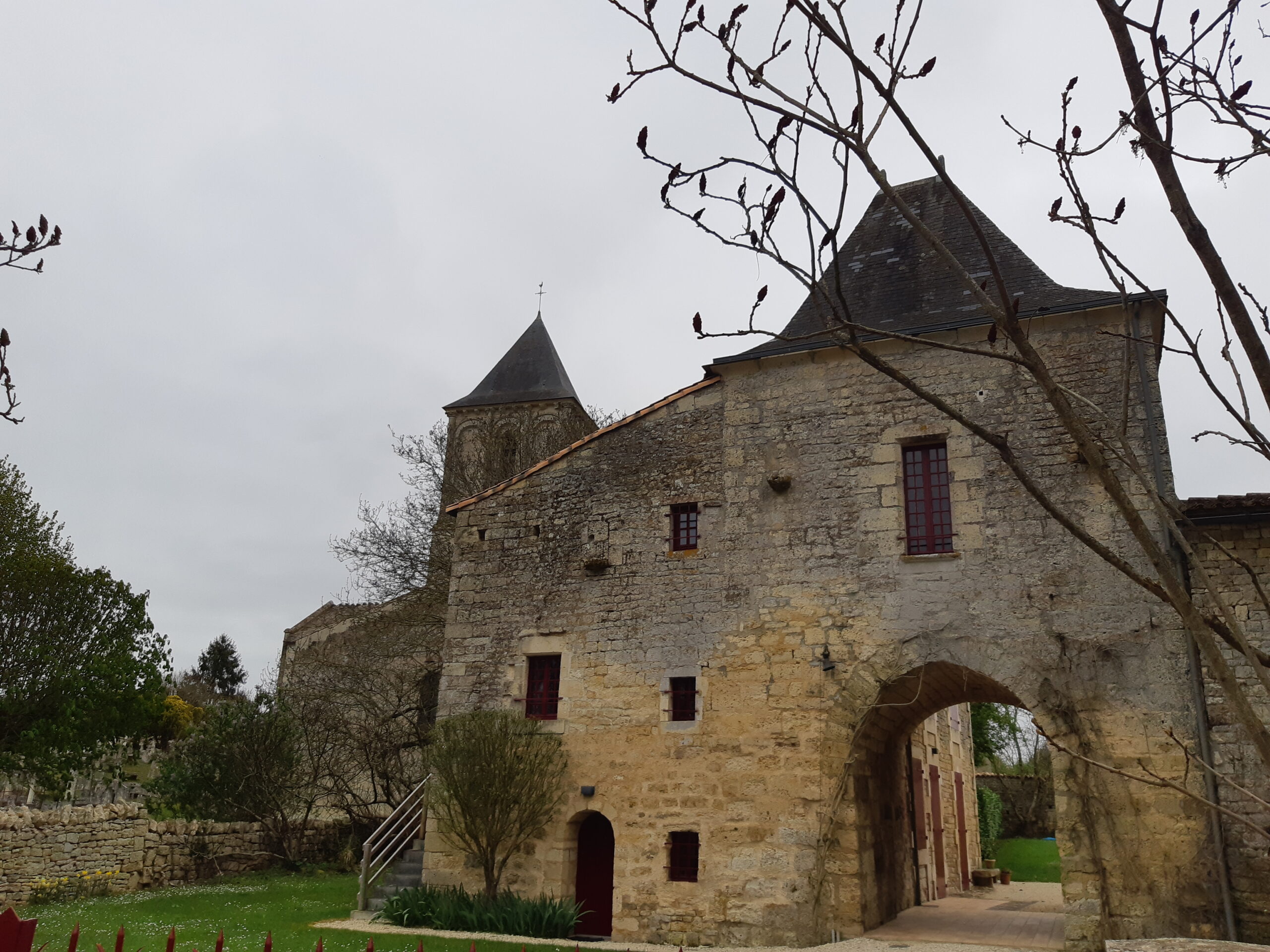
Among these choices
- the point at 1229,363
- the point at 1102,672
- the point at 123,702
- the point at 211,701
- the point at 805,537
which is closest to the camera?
the point at 1229,363

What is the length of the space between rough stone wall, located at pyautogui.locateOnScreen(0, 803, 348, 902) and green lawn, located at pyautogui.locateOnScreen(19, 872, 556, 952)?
37 centimetres

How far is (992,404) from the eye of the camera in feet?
31.3

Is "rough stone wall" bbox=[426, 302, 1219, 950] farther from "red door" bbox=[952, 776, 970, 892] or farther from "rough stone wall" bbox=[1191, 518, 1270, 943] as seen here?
"red door" bbox=[952, 776, 970, 892]

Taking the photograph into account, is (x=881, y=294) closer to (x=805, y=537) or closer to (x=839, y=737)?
(x=805, y=537)

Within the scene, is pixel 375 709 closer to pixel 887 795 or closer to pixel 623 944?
pixel 623 944

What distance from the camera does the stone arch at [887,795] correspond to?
9.06m

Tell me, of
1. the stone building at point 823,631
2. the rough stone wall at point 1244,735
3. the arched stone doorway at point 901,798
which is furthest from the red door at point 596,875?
the rough stone wall at point 1244,735

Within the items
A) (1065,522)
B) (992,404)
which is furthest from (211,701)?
(1065,522)

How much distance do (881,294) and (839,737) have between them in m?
5.25

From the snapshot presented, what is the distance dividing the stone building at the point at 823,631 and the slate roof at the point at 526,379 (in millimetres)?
14171

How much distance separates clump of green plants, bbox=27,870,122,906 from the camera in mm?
10242

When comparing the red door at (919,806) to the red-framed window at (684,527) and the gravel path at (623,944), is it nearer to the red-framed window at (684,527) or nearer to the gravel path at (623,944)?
the gravel path at (623,944)

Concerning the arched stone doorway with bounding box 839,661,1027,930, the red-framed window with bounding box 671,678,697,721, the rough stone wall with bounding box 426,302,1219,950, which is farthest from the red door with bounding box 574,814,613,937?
the arched stone doorway with bounding box 839,661,1027,930

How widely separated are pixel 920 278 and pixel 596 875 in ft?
25.2
